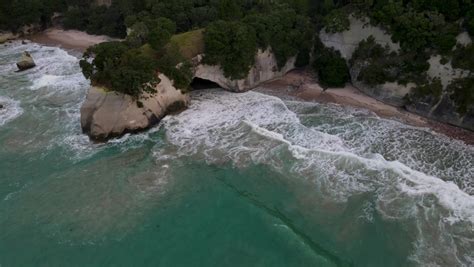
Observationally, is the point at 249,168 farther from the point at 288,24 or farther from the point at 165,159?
the point at 288,24

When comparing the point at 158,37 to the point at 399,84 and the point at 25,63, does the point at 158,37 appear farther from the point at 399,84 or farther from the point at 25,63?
the point at 25,63

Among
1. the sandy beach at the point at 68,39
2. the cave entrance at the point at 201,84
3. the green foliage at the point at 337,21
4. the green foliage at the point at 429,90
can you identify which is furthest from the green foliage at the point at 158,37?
the sandy beach at the point at 68,39

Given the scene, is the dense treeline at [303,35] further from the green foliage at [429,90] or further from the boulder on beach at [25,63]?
the boulder on beach at [25,63]

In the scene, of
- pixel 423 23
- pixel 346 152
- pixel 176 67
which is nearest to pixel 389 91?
pixel 423 23

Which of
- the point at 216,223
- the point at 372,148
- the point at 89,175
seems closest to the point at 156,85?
the point at 89,175

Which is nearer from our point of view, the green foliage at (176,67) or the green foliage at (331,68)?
the green foliage at (176,67)

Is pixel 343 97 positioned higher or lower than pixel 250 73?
lower

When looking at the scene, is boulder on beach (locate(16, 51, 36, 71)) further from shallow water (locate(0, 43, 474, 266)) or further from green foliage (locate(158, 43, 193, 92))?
green foliage (locate(158, 43, 193, 92))
